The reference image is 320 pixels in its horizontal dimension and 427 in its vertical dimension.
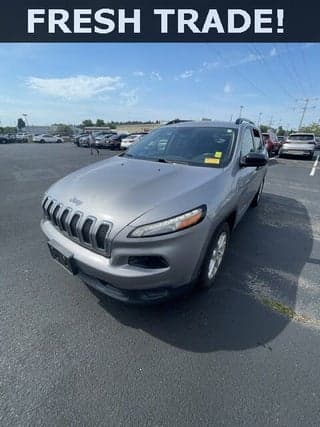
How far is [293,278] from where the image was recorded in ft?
9.61

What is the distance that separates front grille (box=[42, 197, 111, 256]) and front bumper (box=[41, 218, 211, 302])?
67 millimetres

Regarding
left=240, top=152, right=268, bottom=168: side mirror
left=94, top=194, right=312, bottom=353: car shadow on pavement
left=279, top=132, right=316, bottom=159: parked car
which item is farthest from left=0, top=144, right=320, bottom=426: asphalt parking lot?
left=279, top=132, right=316, bottom=159: parked car

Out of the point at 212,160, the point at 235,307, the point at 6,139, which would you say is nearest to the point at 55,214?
the point at 212,160

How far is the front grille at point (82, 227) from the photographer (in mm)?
1867

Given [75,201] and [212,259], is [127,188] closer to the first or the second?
[75,201]

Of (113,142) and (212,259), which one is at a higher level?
(113,142)

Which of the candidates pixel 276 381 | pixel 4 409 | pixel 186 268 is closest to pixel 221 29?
pixel 186 268

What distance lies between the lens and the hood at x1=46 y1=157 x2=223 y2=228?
6.26 feet

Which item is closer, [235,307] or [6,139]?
[235,307]

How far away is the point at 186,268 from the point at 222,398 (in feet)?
2.90

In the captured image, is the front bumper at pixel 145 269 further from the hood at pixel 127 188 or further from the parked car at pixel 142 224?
the hood at pixel 127 188

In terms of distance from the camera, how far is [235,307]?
241 cm

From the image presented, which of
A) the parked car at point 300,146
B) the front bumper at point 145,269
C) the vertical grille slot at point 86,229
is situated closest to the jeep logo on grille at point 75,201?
the vertical grille slot at point 86,229

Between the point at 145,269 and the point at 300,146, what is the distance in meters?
16.8
